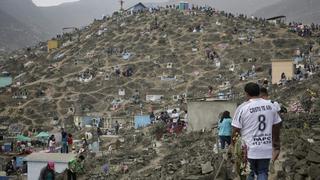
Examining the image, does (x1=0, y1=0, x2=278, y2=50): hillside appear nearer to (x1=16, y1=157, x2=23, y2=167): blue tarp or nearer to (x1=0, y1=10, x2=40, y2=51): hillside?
(x1=0, y1=10, x2=40, y2=51): hillside

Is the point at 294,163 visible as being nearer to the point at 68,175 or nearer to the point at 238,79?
the point at 68,175

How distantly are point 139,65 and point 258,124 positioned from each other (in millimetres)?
39277

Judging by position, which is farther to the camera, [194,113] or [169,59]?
[169,59]

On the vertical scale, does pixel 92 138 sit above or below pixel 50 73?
below

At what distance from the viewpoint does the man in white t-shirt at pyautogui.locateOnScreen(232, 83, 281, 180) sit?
14.9 ft

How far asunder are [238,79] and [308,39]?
38.6 ft

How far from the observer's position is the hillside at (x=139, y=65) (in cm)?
3609

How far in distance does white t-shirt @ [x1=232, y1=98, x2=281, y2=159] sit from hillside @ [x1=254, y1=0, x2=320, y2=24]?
114 m

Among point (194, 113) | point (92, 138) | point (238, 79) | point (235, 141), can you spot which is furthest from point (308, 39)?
point (235, 141)

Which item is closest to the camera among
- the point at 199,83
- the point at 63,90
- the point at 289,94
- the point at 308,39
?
the point at 289,94

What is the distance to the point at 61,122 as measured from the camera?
113 ft

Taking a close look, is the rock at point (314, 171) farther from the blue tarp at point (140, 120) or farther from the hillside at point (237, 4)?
the hillside at point (237, 4)

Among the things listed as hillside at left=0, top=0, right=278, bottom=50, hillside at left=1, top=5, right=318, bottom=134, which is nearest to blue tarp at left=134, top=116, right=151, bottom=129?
hillside at left=1, top=5, right=318, bottom=134

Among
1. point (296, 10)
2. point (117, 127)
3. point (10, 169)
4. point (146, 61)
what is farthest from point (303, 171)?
point (296, 10)
